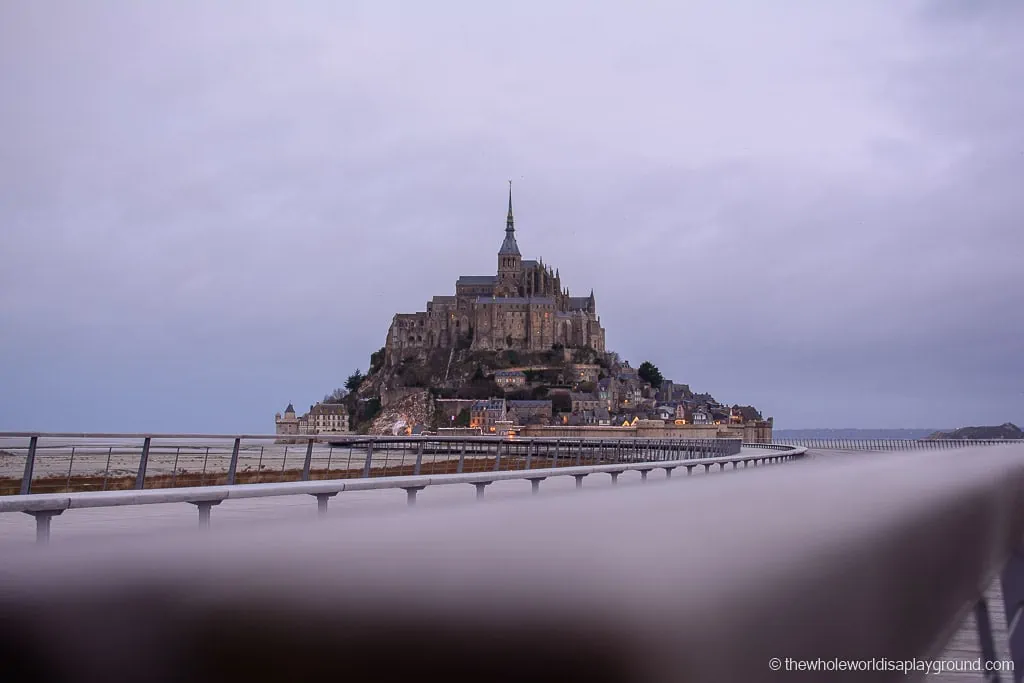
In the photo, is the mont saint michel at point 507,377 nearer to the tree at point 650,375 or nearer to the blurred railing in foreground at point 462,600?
the tree at point 650,375

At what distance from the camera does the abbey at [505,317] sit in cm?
16462

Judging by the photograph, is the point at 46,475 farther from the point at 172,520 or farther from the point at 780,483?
the point at 780,483

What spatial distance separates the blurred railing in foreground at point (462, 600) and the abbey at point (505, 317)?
533ft

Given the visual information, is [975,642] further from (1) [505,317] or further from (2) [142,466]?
(1) [505,317]

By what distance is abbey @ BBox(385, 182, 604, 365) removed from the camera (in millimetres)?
164625

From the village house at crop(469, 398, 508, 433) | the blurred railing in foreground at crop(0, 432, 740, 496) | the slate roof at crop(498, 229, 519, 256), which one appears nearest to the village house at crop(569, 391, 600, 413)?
the village house at crop(469, 398, 508, 433)

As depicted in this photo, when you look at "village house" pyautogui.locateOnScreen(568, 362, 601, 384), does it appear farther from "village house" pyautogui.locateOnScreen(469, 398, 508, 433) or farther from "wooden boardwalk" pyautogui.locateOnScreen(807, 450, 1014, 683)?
"wooden boardwalk" pyautogui.locateOnScreen(807, 450, 1014, 683)

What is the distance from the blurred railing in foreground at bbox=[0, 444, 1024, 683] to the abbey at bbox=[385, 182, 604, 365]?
162311 millimetres

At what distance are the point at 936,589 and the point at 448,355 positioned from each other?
167658mm

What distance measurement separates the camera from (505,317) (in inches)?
A: 6501

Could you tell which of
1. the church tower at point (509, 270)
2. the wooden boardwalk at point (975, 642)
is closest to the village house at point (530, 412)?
the church tower at point (509, 270)

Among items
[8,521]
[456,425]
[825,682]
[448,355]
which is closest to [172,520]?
[8,521]

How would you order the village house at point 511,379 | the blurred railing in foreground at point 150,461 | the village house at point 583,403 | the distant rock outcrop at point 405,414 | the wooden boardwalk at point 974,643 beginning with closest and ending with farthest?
1. the wooden boardwalk at point 974,643
2. the blurred railing in foreground at point 150,461
3. the village house at point 583,403
4. the distant rock outcrop at point 405,414
5. the village house at point 511,379

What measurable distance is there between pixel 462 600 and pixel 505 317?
164 meters
